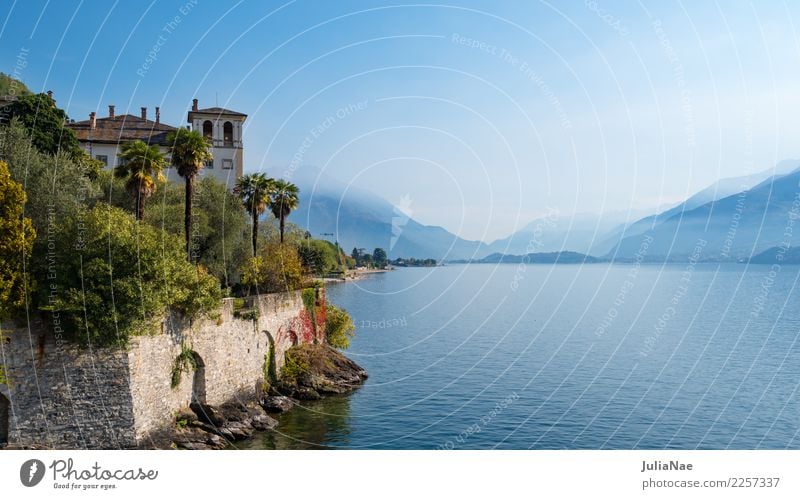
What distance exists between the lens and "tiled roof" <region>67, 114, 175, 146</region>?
2398 inches

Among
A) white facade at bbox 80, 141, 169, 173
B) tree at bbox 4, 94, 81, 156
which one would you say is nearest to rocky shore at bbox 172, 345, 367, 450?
tree at bbox 4, 94, 81, 156

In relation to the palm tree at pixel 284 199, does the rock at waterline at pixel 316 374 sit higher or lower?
lower

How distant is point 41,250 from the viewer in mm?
26953

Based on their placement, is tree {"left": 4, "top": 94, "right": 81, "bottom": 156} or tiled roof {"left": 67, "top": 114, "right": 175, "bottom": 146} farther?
tiled roof {"left": 67, "top": 114, "right": 175, "bottom": 146}

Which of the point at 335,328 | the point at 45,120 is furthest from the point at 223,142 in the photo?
the point at 335,328

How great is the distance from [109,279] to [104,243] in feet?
4.81

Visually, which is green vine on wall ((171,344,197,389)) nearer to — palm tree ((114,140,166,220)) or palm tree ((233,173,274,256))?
palm tree ((114,140,166,220))

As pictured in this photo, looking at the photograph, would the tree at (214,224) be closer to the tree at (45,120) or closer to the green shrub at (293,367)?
the tree at (45,120)

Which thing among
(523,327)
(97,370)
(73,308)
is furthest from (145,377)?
(523,327)

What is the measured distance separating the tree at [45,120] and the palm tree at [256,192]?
11.6 meters

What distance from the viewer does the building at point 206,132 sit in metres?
61.8

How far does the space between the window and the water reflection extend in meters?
30.3
